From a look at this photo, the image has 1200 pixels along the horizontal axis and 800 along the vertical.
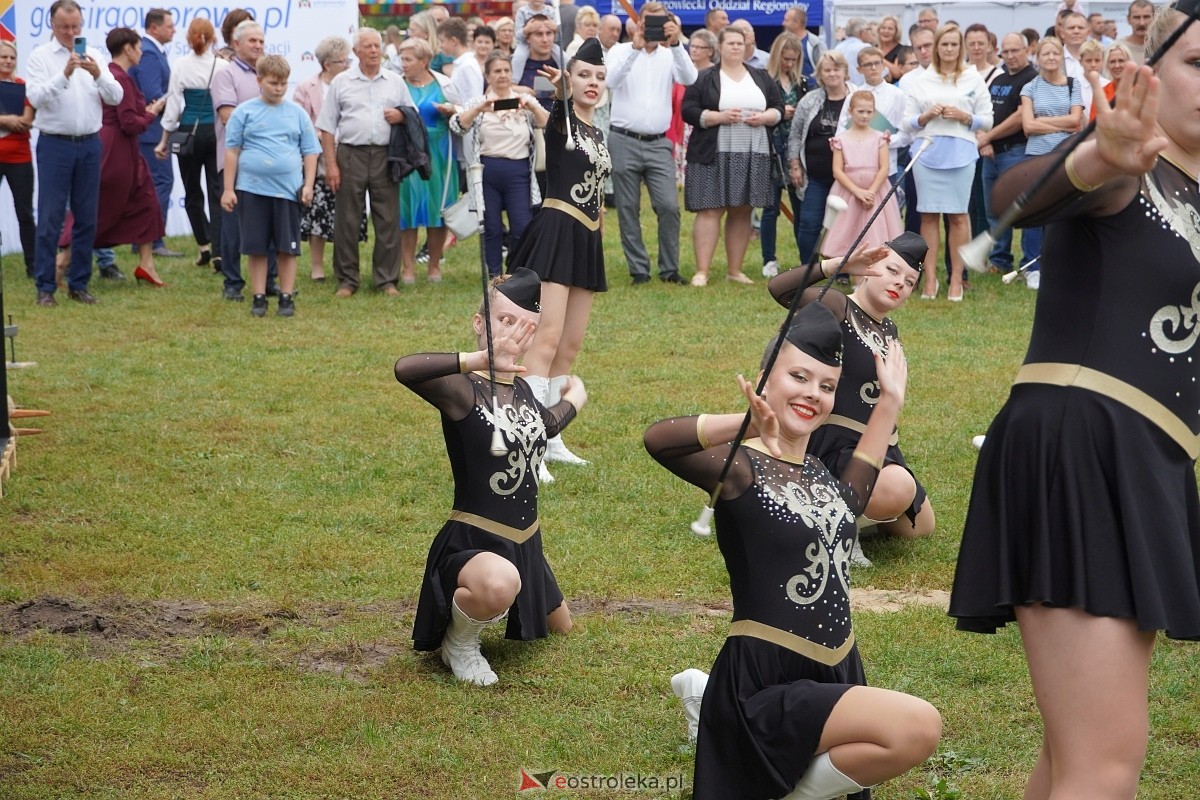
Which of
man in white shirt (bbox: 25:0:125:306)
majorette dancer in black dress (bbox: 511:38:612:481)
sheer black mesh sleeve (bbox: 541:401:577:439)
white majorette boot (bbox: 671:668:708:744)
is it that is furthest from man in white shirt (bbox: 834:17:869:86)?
white majorette boot (bbox: 671:668:708:744)

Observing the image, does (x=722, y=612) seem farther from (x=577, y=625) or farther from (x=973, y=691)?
(x=973, y=691)

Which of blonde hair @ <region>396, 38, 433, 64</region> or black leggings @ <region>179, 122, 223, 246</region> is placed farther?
black leggings @ <region>179, 122, 223, 246</region>

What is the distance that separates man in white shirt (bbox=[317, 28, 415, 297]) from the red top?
2.56m

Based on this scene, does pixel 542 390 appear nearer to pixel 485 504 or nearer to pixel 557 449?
pixel 557 449

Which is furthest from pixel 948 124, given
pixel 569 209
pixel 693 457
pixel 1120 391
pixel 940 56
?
pixel 1120 391

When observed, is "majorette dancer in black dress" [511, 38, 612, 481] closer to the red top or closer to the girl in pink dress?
the girl in pink dress

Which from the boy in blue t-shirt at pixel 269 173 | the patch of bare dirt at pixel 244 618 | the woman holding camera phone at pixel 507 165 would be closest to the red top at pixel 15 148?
the boy in blue t-shirt at pixel 269 173

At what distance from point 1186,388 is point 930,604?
285 centimetres

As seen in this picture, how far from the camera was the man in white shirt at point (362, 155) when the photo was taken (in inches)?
475

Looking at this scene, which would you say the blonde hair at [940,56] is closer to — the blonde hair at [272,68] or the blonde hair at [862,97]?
the blonde hair at [862,97]

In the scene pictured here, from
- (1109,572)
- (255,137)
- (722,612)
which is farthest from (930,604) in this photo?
(255,137)

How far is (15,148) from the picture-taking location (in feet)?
40.2

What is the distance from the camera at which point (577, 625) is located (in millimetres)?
5219

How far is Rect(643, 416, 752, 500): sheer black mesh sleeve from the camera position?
3.50 meters
